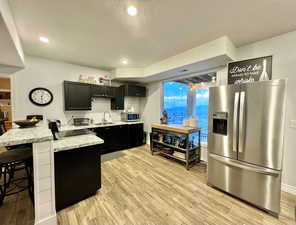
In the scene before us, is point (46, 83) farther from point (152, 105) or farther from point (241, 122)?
point (241, 122)

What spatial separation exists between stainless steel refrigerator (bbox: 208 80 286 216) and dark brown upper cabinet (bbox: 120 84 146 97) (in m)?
2.88

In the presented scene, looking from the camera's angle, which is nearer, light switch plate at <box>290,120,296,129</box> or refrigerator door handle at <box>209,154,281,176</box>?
refrigerator door handle at <box>209,154,281,176</box>

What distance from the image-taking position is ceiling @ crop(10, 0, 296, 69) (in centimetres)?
153

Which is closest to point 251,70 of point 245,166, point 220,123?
point 220,123

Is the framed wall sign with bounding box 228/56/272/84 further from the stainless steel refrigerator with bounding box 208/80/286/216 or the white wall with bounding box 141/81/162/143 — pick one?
→ the white wall with bounding box 141/81/162/143

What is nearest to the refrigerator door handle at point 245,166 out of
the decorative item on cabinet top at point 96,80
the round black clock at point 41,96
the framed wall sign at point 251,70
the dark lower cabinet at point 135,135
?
the framed wall sign at point 251,70

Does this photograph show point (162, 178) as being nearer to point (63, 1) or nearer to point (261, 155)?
point (261, 155)

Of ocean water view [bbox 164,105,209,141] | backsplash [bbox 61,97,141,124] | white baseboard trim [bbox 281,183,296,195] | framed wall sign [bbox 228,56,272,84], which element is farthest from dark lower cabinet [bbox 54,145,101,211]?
white baseboard trim [bbox 281,183,296,195]

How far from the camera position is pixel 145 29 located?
2.01m

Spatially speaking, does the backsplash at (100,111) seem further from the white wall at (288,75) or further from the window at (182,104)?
the white wall at (288,75)

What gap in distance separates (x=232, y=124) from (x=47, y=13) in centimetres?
308

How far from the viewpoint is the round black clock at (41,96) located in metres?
3.13

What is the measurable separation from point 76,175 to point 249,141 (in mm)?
2538

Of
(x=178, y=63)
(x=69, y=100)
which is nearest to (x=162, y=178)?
(x=178, y=63)
